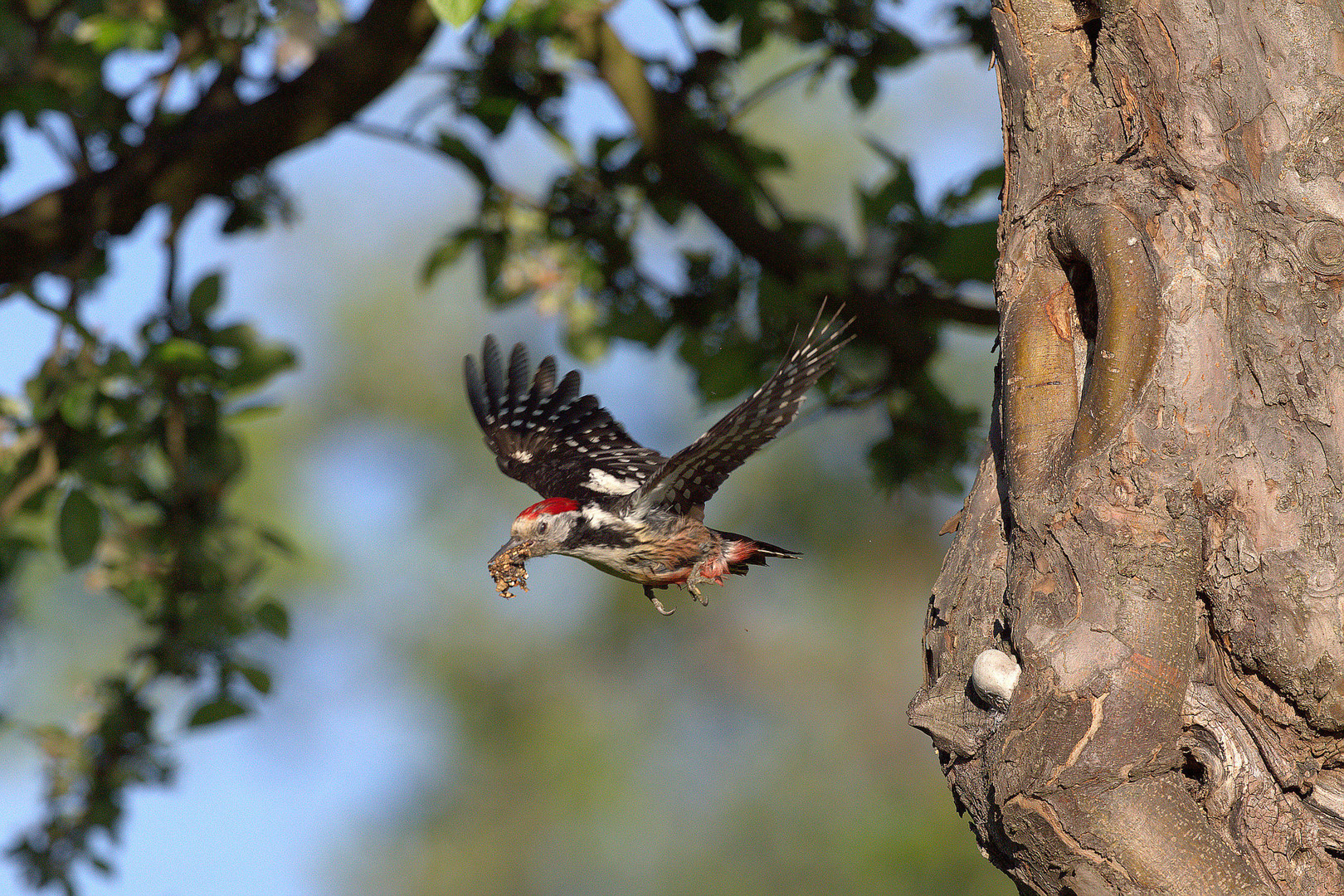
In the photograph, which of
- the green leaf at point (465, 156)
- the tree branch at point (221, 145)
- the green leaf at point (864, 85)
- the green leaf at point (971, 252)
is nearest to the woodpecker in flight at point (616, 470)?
the green leaf at point (971, 252)

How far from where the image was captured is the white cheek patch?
3.15m

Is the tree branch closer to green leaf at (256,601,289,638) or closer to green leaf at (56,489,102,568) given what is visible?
green leaf at (56,489,102,568)

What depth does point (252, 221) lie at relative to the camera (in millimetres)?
3961

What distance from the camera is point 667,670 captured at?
34.7ft

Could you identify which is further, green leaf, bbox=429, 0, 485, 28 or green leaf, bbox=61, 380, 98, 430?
green leaf, bbox=61, 380, 98, 430

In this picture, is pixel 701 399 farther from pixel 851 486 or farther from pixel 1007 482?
pixel 851 486

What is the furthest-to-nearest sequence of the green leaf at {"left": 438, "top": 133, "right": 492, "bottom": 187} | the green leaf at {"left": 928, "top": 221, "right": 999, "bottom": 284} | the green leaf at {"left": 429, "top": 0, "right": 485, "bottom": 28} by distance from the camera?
1. the green leaf at {"left": 438, "top": 133, "right": 492, "bottom": 187}
2. the green leaf at {"left": 928, "top": 221, "right": 999, "bottom": 284}
3. the green leaf at {"left": 429, "top": 0, "right": 485, "bottom": 28}

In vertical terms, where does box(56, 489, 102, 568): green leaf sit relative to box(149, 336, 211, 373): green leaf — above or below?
below

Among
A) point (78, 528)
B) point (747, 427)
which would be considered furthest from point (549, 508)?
point (78, 528)

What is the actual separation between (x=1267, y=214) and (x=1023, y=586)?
678 millimetres

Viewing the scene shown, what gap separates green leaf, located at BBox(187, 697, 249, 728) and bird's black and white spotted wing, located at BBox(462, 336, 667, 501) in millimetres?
1034

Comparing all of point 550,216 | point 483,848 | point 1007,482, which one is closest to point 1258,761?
point 1007,482

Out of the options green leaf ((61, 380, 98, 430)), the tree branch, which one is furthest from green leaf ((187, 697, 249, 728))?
the tree branch

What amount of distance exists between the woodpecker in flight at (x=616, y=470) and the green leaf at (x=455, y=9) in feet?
2.69
